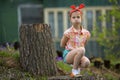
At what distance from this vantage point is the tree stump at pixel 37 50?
9.03 m

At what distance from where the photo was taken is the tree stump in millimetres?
9031

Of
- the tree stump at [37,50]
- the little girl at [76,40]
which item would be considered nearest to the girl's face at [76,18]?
the little girl at [76,40]

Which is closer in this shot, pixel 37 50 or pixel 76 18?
pixel 76 18

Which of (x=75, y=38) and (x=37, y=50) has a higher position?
(x=75, y=38)

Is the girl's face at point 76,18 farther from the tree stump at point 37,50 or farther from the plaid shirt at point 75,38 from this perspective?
the tree stump at point 37,50

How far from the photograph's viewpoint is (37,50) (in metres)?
9.05

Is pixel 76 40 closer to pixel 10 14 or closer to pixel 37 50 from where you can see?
pixel 37 50

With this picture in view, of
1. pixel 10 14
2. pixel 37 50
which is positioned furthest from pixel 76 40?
pixel 10 14

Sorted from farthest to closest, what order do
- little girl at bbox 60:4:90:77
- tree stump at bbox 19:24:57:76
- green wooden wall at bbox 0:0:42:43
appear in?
green wooden wall at bbox 0:0:42:43
tree stump at bbox 19:24:57:76
little girl at bbox 60:4:90:77

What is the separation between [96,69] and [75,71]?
11.4 feet

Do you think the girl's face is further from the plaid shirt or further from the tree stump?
the tree stump

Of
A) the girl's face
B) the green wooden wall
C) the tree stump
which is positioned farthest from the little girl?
the green wooden wall

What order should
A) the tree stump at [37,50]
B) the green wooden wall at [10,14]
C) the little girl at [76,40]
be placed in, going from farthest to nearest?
the green wooden wall at [10,14] < the tree stump at [37,50] < the little girl at [76,40]

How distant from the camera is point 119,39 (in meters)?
16.1
